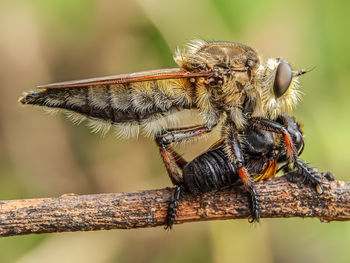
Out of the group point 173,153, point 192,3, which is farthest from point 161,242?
point 192,3

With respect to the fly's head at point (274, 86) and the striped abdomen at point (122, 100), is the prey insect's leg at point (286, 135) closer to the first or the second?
the fly's head at point (274, 86)

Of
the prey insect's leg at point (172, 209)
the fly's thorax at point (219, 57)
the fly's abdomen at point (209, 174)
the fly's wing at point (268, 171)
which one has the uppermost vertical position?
the fly's thorax at point (219, 57)

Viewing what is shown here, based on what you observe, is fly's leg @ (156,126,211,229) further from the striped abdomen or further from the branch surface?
the branch surface

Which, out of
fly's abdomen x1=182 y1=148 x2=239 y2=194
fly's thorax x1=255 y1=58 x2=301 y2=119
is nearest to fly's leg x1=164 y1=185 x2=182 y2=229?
fly's abdomen x1=182 y1=148 x2=239 y2=194

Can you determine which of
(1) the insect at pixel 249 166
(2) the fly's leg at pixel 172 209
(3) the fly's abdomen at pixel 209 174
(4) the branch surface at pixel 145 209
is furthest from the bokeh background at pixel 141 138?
(2) the fly's leg at pixel 172 209

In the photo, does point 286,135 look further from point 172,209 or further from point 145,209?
point 145,209

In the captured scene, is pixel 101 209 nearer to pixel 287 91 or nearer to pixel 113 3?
pixel 287 91
